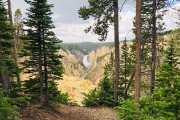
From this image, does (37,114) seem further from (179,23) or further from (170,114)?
(179,23)

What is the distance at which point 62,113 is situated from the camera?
58.2ft

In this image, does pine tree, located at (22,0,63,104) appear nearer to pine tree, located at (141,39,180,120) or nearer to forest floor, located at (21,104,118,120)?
forest floor, located at (21,104,118,120)

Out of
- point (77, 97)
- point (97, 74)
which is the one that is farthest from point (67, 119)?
point (97, 74)

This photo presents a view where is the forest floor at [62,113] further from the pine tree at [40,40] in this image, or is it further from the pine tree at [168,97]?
the pine tree at [168,97]

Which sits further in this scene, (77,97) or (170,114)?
(77,97)

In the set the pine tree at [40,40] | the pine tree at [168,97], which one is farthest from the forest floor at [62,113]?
the pine tree at [168,97]

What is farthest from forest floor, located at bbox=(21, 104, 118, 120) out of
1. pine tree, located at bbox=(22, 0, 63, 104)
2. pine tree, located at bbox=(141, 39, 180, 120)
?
pine tree, located at bbox=(141, 39, 180, 120)

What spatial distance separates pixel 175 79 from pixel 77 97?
132 feet

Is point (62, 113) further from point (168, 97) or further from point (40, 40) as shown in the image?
point (168, 97)

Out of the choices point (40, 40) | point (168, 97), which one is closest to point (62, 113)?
point (40, 40)

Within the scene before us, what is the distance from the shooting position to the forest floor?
583 inches

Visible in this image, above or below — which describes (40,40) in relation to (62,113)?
above

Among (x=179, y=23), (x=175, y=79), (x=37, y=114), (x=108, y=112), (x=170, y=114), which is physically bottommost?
(x=108, y=112)

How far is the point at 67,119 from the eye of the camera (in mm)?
16578
